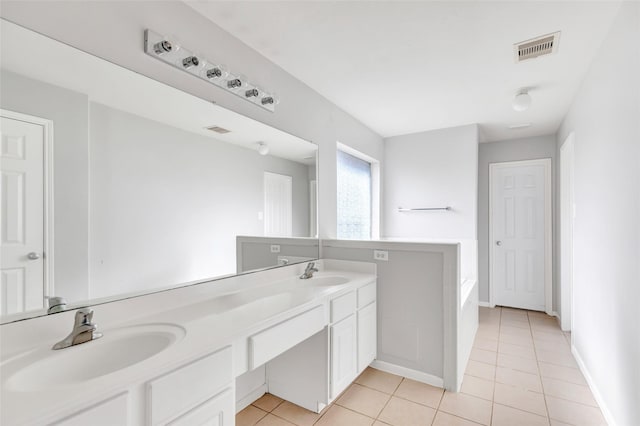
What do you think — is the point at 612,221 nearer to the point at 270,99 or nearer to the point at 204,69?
the point at 270,99

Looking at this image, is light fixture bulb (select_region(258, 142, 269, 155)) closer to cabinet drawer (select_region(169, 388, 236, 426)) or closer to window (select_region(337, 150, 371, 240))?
window (select_region(337, 150, 371, 240))

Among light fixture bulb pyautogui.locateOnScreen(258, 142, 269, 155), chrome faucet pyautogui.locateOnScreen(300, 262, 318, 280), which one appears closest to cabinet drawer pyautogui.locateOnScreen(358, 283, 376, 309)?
chrome faucet pyautogui.locateOnScreen(300, 262, 318, 280)

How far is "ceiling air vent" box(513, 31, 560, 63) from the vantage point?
1920mm

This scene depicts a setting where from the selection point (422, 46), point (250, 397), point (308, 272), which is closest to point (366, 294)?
point (308, 272)

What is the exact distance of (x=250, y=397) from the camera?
2.04 m

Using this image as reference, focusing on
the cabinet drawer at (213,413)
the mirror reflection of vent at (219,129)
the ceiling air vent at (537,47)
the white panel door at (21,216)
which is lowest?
the cabinet drawer at (213,413)

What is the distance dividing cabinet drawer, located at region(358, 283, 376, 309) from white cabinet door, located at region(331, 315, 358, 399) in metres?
0.15

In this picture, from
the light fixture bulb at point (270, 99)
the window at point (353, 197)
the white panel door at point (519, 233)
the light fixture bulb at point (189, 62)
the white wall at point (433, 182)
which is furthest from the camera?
the white panel door at point (519, 233)

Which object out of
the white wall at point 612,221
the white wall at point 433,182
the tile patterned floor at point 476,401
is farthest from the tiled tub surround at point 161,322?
the white wall at point 433,182

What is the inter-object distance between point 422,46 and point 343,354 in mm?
2086

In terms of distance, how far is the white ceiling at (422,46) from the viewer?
1.67 meters

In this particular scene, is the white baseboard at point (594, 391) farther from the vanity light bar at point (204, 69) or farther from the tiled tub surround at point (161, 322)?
the vanity light bar at point (204, 69)

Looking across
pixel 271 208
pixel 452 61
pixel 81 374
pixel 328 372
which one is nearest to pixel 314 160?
pixel 271 208

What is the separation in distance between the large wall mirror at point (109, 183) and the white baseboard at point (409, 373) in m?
1.31
